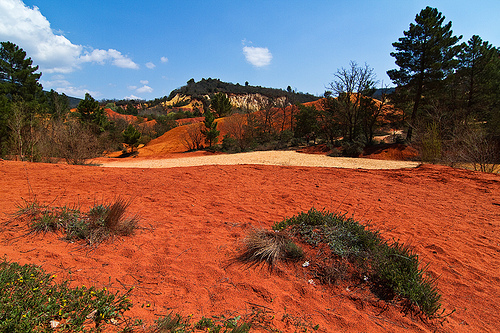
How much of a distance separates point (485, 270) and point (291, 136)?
2003 centimetres

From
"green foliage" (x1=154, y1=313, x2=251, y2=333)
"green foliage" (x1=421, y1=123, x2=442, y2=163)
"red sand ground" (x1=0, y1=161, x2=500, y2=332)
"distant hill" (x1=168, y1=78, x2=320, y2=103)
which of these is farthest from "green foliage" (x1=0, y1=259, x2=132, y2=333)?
"distant hill" (x1=168, y1=78, x2=320, y2=103)

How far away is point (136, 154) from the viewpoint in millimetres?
24375

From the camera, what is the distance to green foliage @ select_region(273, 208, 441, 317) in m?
A: 2.48

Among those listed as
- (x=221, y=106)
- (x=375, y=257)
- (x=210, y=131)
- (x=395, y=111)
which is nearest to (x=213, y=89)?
(x=221, y=106)

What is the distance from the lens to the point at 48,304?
195 cm

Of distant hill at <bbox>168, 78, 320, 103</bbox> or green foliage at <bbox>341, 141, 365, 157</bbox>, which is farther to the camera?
distant hill at <bbox>168, 78, 320, 103</bbox>

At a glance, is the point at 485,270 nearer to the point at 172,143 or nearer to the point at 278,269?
the point at 278,269

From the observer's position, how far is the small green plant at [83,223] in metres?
3.37

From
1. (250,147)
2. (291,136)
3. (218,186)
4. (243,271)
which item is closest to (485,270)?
(243,271)

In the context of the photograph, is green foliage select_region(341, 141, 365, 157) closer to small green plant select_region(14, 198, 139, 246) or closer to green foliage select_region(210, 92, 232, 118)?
small green plant select_region(14, 198, 139, 246)

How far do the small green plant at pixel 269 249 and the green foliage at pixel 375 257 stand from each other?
1.06 feet

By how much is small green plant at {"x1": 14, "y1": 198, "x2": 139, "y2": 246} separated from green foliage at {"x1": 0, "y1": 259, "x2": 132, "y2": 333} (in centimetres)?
101

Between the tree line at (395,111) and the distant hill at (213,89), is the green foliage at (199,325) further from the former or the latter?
the distant hill at (213,89)

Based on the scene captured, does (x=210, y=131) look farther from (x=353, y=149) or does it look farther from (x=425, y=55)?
(x=425, y=55)
